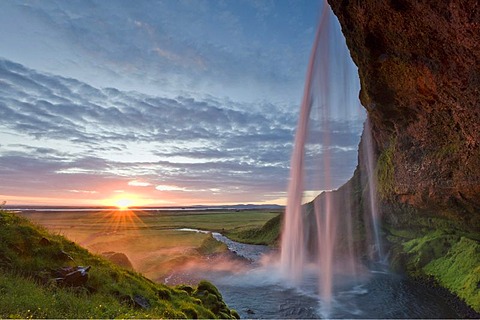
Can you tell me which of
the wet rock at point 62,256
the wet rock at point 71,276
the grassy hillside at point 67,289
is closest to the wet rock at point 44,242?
the grassy hillside at point 67,289

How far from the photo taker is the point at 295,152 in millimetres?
43438

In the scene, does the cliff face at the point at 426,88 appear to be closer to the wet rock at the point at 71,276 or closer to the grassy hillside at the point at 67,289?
the grassy hillside at the point at 67,289

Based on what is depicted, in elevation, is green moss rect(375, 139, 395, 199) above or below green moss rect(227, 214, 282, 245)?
above

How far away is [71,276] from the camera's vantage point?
1391cm

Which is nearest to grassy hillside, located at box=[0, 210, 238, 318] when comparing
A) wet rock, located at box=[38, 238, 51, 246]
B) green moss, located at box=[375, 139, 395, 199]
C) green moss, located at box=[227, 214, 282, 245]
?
wet rock, located at box=[38, 238, 51, 246]

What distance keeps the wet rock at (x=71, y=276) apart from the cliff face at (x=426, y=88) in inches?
951

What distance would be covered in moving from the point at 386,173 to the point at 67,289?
134ft

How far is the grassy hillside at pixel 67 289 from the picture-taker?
11695mm

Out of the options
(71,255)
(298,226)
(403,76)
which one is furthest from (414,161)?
(71,255)

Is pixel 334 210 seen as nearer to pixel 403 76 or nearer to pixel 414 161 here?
pixel 414 161

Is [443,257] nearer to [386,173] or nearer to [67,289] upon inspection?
[386,173]

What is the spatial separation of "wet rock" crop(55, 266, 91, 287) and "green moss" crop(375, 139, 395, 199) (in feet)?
116

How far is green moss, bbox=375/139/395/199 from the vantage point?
38344mm

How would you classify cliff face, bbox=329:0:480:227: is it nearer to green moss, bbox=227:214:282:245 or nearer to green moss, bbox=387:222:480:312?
green moss, bbox=387:222:480:312
